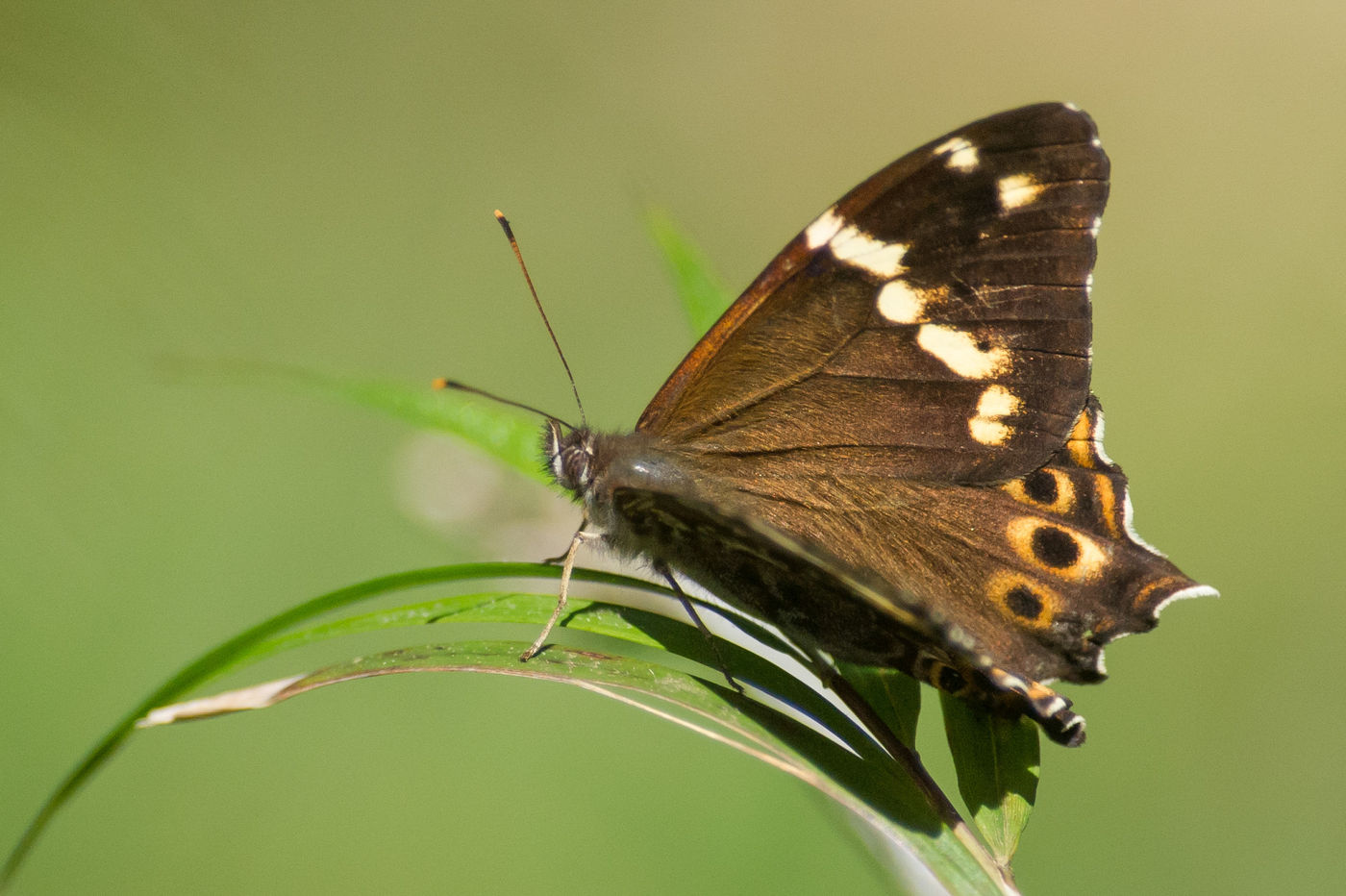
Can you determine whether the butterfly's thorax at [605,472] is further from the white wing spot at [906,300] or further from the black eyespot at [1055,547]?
the black eyespot at [1055,547]

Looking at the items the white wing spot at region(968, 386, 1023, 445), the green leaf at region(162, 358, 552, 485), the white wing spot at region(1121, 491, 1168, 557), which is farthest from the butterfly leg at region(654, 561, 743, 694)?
the white wing spot at region(1121, 491, 1168, 557)

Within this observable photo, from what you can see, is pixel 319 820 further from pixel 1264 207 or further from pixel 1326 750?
pixel 1264 207


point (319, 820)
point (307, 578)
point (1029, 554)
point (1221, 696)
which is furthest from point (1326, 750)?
point (307, 578)

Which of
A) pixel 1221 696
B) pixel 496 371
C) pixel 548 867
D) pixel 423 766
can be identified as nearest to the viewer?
pixel 548 867

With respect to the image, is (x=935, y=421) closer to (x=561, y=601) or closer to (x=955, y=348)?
(x=955, y=348)

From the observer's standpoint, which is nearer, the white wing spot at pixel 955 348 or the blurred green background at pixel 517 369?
the white wing spot at pixel 955 348

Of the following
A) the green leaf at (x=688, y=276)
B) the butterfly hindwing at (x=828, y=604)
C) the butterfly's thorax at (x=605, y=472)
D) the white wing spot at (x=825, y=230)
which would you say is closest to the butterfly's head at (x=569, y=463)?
the butterfly's thorax at (x=605, y=472)
